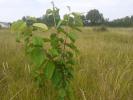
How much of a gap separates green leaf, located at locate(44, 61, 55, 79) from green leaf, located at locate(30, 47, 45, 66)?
10cm

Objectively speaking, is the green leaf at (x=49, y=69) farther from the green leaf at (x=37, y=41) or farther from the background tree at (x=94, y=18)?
the background tree at (x=94, y=18)

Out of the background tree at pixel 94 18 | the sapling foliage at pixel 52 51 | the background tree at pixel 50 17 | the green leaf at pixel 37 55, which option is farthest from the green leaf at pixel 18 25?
the background tree at pixel 94 18

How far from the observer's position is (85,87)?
2.64m

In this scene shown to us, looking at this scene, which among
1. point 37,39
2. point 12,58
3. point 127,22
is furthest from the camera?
point 127,22

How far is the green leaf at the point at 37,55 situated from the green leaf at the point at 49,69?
0.10 meters

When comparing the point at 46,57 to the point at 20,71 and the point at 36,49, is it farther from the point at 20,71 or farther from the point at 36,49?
the point at 20,71

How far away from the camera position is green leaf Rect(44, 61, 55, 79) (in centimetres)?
179

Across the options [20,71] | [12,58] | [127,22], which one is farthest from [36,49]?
[127,22]

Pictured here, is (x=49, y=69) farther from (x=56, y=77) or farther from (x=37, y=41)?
(x=37, y=41)

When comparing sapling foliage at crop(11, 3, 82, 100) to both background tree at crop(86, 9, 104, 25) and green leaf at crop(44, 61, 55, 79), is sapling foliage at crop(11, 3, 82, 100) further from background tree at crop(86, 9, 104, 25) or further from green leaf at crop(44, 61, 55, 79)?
background tree at crop(86, 9, 104, 25)

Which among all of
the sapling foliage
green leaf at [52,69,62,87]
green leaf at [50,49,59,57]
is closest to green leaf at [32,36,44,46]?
the sapling foliage

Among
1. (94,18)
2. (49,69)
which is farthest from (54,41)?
(94,18)

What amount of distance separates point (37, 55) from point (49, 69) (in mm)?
128

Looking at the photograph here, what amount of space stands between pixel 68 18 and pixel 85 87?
0.93 meters
